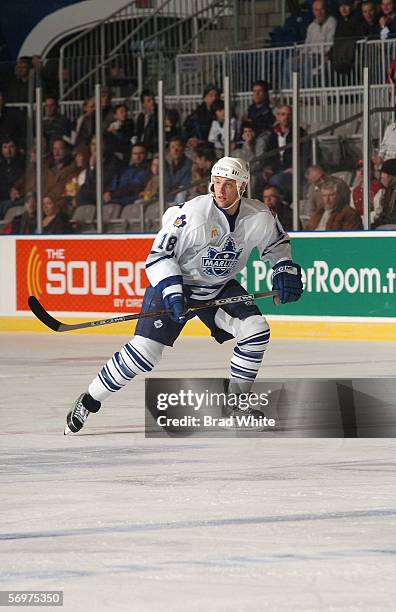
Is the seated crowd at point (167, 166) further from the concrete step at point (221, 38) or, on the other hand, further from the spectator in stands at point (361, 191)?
the concrete step at point (221, 38)

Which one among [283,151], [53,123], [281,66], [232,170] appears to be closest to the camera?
[232,170]

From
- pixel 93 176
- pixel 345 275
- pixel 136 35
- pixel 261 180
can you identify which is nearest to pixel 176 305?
pixel 345 275

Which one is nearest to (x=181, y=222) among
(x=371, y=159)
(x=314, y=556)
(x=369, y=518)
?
(x=369, y=518)

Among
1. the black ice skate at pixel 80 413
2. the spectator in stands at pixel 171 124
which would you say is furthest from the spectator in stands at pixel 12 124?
the black ice skate at pixel 80 413

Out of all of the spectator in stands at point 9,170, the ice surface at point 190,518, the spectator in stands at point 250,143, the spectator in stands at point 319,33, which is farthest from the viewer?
the spectator in stands at point 9,170

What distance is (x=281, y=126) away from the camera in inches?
525

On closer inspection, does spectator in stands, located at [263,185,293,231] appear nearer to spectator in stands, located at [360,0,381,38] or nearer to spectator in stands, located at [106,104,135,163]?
spectator in stands, located at [106,104,135,163]

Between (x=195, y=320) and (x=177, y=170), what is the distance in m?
1.49

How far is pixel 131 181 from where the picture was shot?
14141 mm

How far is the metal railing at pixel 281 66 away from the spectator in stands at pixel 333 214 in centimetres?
108

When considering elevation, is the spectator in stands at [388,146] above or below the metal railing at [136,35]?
below

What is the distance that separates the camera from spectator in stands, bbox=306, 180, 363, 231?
1286cm

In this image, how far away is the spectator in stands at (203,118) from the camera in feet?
45.2

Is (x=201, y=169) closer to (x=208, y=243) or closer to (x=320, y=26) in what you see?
(x=320, y=26)
